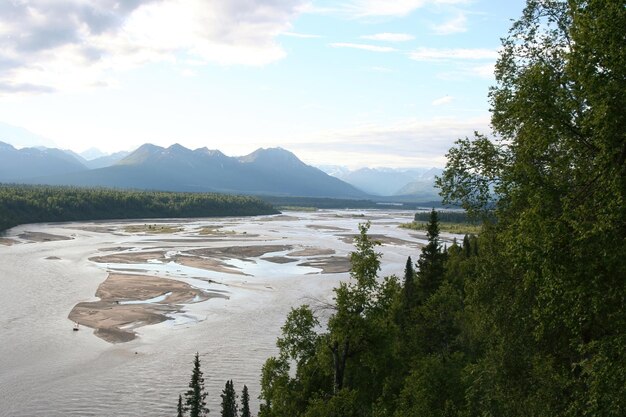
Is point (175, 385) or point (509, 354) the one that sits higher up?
point (509, 354)


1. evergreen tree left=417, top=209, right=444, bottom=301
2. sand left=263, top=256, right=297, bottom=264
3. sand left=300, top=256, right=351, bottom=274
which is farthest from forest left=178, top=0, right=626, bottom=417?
sand left=263, top=256, right=297, bottom=264

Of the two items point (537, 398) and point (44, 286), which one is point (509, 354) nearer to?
point (537, 398)

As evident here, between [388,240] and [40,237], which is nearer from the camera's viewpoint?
[40,237]

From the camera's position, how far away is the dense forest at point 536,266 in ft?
31.4

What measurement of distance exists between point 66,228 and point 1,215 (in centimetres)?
2000

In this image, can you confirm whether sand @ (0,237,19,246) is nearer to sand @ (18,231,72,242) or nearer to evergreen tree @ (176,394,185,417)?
sand @ (18,231,72,242)

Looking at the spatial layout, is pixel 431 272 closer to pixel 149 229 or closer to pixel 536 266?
pixel 536 266

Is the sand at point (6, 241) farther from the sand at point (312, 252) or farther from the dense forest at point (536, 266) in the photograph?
the dense forest at point (536, 266)

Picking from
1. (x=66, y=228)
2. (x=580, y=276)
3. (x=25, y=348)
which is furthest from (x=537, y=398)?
(x=66, y=228)

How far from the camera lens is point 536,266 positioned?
1068 cm

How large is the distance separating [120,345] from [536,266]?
5225cm

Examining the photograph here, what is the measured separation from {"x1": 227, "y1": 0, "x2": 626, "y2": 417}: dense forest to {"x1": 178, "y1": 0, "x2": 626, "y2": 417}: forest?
0.11 ft

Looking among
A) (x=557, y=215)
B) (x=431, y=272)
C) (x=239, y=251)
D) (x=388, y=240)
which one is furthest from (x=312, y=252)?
(x=557, y=215)

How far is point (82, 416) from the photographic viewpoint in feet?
126
